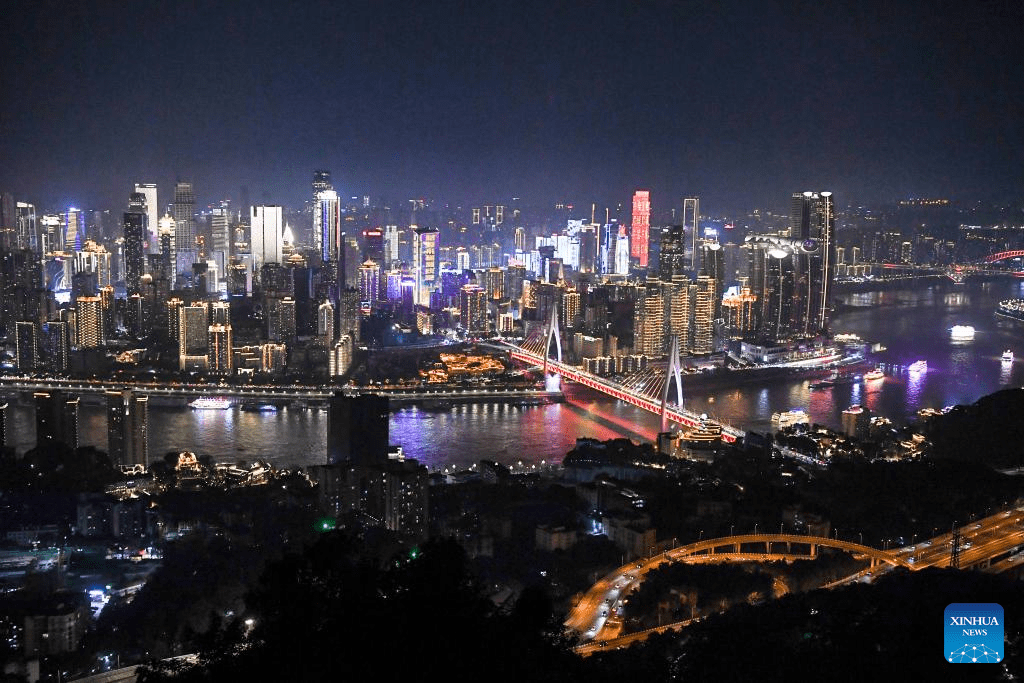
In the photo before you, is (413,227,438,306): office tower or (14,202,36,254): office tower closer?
(14,202,36,254): office tower

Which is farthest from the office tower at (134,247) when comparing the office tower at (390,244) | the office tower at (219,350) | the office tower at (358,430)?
the office tower at (358,430)

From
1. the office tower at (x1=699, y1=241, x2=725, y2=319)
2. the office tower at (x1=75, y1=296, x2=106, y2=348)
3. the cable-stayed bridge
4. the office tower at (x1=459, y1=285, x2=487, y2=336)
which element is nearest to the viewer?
the cable-stayed bridge

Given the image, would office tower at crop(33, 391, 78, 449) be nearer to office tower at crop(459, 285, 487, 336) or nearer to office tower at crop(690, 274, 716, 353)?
office tower at crop(459, 285, 487, 336)

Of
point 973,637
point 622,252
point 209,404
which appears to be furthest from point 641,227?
point 973,637

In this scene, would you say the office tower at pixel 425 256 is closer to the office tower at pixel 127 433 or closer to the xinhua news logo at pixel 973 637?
the office tower at pixel 127 433

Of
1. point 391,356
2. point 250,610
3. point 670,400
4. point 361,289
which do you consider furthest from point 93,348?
point 250,610

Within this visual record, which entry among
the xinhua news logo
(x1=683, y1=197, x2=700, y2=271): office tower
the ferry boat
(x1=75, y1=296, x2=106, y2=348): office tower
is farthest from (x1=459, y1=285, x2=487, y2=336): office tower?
the xinhua news logo
